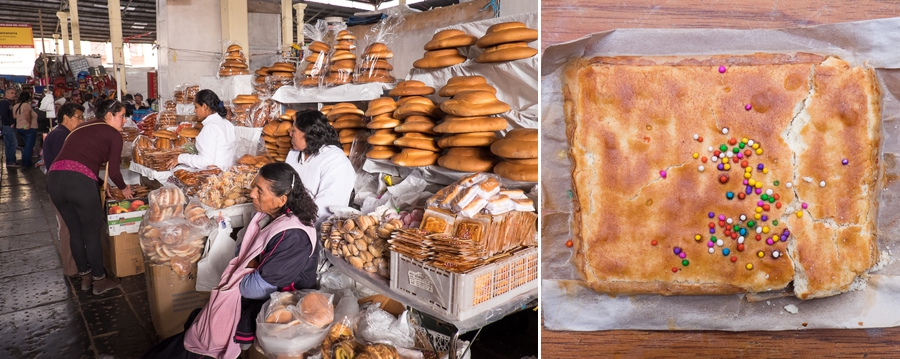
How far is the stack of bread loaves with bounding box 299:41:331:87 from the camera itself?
388 cm

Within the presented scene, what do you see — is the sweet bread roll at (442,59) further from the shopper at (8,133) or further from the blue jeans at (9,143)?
the blue jeans at (9,143)

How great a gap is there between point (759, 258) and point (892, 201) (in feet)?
1.23

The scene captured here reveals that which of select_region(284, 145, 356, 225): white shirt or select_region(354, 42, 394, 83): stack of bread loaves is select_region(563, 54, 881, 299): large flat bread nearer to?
select_region(284, 145, 356, 225): white shirt

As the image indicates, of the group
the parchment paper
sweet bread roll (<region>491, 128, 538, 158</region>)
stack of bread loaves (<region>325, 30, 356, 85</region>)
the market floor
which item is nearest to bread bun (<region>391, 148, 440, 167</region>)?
sweet bread roll (<region>491, 128, 538, 158</region>)

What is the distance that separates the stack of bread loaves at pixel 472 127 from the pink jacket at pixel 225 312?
2.28 feet

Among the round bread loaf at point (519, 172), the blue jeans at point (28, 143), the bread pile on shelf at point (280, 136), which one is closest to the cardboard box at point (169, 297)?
the bread pile on shelf at point (280, 136)

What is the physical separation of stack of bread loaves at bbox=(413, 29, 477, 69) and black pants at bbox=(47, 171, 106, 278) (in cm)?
256

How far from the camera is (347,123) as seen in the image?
3143mm

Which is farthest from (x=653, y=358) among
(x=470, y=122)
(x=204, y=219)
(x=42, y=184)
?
(x=42, y=184)

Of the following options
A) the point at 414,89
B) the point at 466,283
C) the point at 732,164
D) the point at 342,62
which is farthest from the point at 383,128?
the point at 732,164

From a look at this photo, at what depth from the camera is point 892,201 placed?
4.60ft

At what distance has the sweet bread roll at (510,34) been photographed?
2145 mm

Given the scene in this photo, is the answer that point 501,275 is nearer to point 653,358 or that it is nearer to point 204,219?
point 653,358

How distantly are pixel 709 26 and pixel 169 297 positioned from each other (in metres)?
2.88
